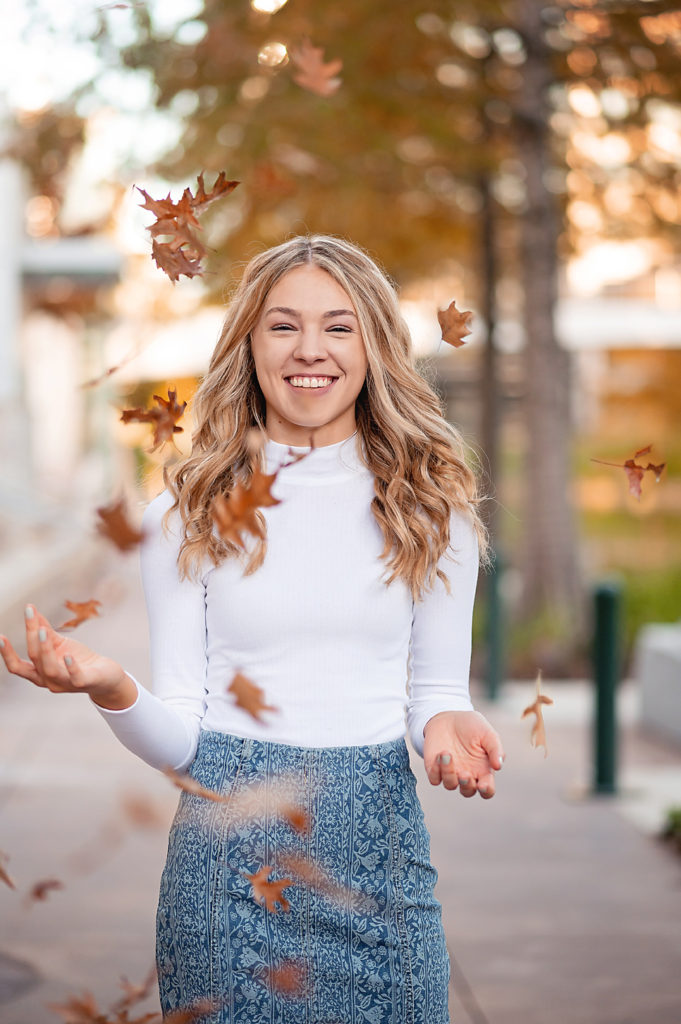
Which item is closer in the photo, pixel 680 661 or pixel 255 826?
pixel 255 826

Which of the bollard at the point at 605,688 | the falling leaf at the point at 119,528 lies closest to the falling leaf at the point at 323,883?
the falling leaf at the point at 119,528

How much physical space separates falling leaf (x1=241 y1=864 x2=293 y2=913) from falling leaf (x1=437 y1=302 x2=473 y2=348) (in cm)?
91

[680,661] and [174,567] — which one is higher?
[174,567]

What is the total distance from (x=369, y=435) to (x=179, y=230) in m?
0.46

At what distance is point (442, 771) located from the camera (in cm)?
A: 208

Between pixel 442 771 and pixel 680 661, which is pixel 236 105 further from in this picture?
pixel 442 771

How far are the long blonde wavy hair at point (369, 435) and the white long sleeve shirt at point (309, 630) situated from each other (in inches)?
1.1

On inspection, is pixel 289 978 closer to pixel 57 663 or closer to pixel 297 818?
pixel 297 818

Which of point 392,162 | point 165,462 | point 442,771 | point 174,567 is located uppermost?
point 392,162

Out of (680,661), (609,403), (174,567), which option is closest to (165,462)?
(174,567)

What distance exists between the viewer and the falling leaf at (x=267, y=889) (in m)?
2.05

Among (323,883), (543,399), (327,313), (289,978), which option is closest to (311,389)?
(327,313)

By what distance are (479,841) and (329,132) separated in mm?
5210

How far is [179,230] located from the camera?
2244mm
